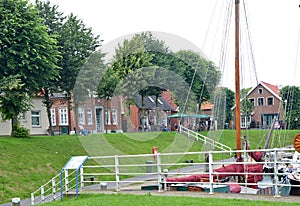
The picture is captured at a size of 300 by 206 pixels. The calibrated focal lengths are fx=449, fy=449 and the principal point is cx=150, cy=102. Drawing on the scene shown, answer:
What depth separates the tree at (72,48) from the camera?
132 feet

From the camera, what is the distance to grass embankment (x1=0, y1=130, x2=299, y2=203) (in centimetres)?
2053

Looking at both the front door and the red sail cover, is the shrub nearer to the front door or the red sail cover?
the front door

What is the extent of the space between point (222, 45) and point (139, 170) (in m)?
9.73

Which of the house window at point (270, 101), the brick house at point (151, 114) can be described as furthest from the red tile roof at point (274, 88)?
the brick house at point (151, 114)

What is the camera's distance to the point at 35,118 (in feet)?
148

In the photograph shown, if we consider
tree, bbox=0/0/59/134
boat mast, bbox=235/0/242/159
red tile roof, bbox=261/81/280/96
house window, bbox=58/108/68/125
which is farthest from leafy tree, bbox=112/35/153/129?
red tile roof, bbox=261/81/280/96

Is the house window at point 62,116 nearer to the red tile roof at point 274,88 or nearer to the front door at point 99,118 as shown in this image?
the front door at point 99,118

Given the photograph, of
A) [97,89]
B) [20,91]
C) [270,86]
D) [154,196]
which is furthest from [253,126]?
[154,196]

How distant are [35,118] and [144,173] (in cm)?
3344

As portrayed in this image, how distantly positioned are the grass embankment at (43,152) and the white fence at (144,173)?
37.9 inches

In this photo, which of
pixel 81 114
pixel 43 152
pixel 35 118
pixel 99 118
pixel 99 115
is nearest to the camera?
pixel 43 152

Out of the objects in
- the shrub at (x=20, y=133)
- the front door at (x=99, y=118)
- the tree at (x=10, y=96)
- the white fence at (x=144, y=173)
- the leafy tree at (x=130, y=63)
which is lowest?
the white fence at (x=144, y=173)

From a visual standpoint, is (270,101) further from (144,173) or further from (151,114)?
(144,173)

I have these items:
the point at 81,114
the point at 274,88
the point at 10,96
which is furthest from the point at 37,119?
the point at 274,88
